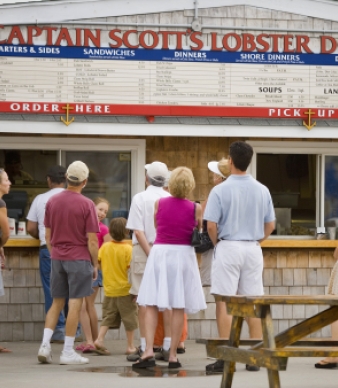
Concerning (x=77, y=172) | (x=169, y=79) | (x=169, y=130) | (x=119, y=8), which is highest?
(x=119, y=8)

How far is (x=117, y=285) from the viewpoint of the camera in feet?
32.4

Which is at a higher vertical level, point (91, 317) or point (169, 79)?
point (169, 79)

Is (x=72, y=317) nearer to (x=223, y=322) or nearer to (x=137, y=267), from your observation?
(x=137, y=267)

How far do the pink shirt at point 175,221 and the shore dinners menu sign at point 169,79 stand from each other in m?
2.64

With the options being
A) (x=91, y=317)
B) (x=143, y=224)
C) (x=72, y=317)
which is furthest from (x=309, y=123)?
(x=72, y=317)

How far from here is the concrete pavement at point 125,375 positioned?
7.91 meters

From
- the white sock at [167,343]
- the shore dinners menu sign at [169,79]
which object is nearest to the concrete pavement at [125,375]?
the white sock at [167,343]

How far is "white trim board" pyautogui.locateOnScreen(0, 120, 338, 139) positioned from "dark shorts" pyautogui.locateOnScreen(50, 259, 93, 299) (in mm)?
2392

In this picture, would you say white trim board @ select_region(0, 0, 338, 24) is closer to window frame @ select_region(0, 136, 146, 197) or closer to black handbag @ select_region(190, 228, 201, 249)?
window frame @ select_region(0, 136, 146, 197)

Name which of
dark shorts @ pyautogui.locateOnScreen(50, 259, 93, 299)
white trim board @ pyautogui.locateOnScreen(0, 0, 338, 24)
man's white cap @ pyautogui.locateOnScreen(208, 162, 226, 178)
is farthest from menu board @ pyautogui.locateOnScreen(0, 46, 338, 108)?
dark shorts @ pyautogui.locateOnScreen(50, 259, 93, 299)

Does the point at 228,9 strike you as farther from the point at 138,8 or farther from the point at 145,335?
the point at 145,335

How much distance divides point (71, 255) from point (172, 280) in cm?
94

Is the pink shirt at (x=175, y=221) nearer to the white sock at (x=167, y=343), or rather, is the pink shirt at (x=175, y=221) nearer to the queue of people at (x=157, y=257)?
the queue of people at (x=157, y=257)

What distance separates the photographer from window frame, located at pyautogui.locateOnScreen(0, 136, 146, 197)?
11.5 metres
